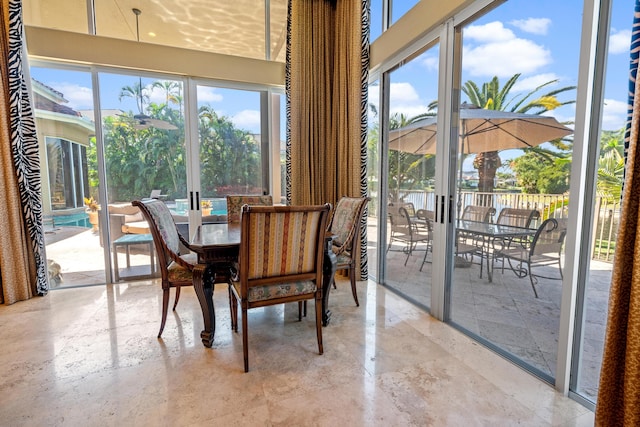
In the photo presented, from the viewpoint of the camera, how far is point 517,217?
1.98 meters

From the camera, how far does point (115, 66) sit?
3238 mm

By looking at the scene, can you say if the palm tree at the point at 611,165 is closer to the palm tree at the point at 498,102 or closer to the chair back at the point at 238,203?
the palm tree at the point at 498,102

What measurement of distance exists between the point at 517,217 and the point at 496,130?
0.63 metres

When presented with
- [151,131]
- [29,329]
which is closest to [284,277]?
[29,329]

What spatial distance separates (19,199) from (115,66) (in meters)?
1.65

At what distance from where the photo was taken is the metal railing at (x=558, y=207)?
148 centimetres

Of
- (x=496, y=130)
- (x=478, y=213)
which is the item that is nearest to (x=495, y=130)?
(x=496, y=130)

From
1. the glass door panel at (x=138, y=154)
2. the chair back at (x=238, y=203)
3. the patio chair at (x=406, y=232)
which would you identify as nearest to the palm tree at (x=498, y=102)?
the patio chair at (x=406, y=232)

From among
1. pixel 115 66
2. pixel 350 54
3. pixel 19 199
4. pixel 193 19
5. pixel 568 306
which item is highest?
pixel 193 19

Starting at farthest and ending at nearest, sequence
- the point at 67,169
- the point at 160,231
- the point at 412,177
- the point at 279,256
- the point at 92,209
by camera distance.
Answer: the point at 92,209 → the point at 67,169 → the point at 412,177 → the point at 160,231 → the point at 279,256

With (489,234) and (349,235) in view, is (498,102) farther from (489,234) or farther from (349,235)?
(349,235)

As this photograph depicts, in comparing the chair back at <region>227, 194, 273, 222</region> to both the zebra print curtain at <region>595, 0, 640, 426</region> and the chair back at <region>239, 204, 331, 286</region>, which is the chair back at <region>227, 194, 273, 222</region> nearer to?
the chair back at <region>239, 204, 331, 286</region>

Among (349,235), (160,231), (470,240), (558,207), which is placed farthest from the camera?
(349,235)

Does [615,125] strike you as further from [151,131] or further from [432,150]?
[151,131]
